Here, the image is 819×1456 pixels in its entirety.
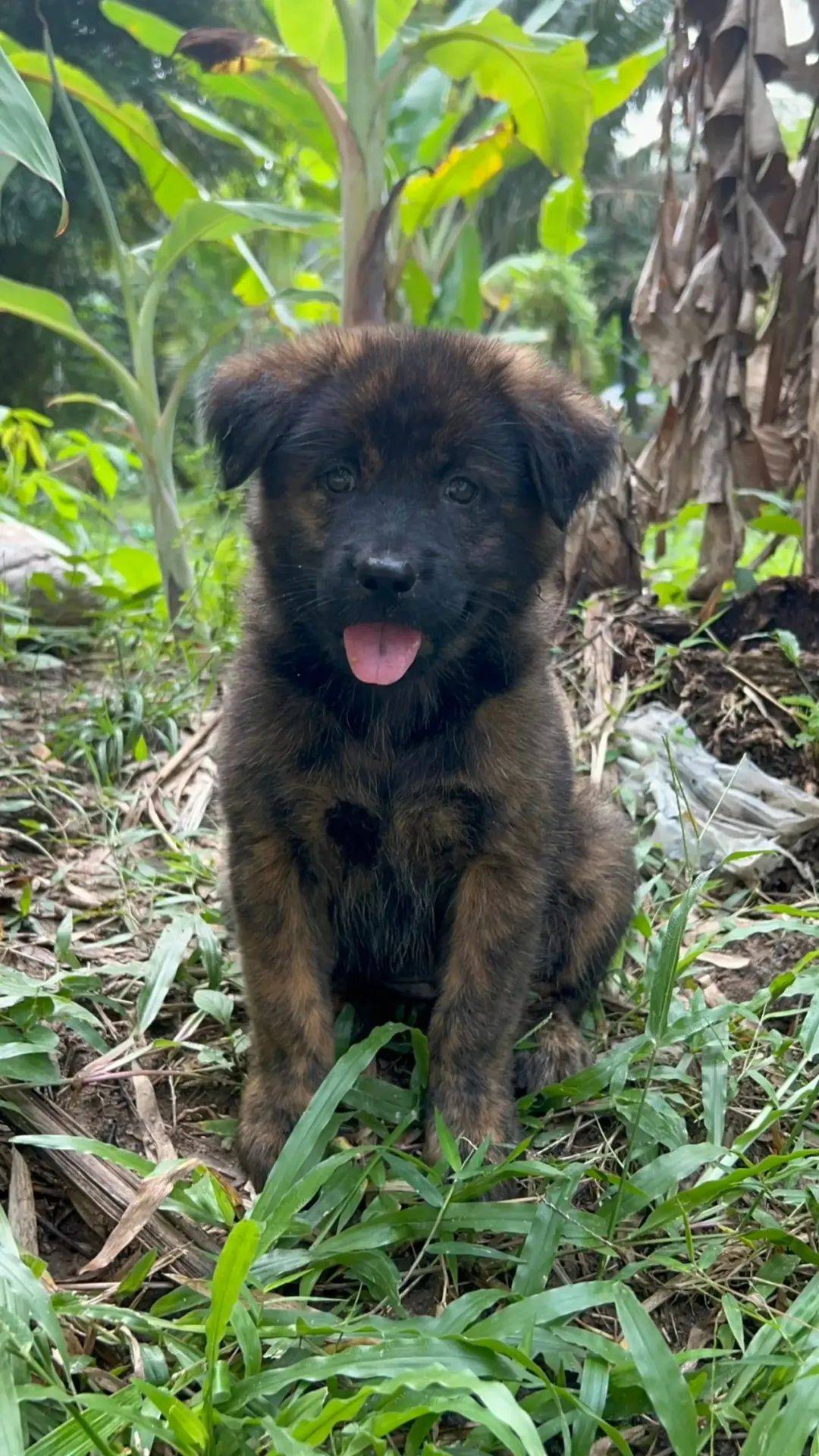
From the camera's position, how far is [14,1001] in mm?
2002

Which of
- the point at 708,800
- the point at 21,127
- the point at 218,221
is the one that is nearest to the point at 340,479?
the point at 21,127

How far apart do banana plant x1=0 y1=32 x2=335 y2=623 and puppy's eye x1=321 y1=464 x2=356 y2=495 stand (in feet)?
6.43

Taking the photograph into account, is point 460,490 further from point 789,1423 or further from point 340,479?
point 789,1423

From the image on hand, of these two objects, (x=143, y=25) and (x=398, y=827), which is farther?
(x=143, y=25)

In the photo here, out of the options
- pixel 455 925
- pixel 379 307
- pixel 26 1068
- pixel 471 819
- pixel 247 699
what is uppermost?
pixel 379 307

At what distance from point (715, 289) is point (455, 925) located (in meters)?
3.00

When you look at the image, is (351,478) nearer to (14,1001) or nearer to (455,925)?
(455,925)

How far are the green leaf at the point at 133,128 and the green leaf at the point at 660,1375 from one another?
4075 mm

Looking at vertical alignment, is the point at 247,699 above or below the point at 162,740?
above

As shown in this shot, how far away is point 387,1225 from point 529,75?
12.2 feet

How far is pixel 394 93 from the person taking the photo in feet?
13.9

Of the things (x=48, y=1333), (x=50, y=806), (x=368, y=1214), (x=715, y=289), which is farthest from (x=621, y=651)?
(x=48, y=1333)

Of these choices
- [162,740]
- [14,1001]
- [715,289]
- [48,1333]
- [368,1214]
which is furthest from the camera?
[715,289]

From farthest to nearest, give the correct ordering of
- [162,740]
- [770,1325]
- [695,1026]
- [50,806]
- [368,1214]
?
[162,740]
[50,806]
[695,1026]
[368,1214]
[770,1325]
